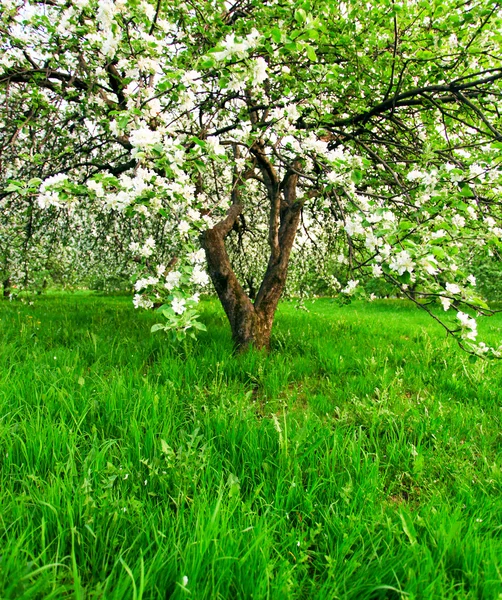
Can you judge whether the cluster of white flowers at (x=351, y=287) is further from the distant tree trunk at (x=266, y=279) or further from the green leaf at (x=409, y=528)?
the distant tree trunk at (x=266, y=279)

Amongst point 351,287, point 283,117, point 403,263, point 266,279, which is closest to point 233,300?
point 266,279

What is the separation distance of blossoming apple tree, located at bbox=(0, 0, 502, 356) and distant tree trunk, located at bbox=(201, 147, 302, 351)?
2 cm

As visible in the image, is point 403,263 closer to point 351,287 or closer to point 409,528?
point 351,287

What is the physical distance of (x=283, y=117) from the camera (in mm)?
3096

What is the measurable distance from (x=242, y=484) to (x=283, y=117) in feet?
9.22

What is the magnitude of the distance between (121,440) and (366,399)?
6.28 ft

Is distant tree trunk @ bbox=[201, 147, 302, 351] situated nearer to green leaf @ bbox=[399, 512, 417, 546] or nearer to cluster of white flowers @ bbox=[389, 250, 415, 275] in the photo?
cluster of white flowers @ bbox=[389, 250, 415, 275]

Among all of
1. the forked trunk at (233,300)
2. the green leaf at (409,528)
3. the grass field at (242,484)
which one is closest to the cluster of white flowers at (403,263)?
the grass field at (242,484)

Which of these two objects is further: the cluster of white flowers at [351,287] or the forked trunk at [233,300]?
the forked trunk at [233,300]

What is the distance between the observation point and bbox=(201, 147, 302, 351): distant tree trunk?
14.0 feet

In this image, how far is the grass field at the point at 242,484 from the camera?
1287 mm

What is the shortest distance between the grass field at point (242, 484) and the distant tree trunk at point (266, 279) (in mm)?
778

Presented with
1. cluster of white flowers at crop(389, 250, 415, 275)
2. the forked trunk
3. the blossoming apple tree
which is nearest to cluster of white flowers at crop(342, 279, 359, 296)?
the blossoming apple tree

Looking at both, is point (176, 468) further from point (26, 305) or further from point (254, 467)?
point (26, 305)
